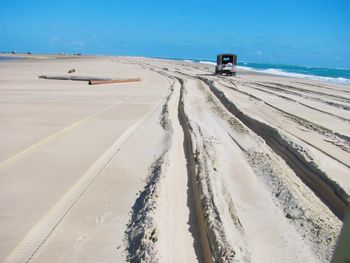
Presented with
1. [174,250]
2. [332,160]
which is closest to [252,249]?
[174,250]

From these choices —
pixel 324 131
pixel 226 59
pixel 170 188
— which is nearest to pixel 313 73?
pixel 226 59

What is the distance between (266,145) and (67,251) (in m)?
4.47

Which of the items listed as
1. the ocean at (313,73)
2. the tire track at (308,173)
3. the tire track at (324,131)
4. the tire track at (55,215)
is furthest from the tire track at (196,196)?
the ocean at (313,73)

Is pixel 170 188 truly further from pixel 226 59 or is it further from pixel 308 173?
pixel 226 59

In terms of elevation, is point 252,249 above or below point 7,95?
above

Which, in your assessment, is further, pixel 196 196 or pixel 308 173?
pixel 308 173

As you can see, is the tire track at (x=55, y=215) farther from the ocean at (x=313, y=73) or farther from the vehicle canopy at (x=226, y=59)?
the ocean at (x=313, y=73)

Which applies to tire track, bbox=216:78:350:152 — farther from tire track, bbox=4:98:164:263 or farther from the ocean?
the ocean

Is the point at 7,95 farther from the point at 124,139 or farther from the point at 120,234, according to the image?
the point at 120,234

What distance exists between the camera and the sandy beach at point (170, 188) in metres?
3.30

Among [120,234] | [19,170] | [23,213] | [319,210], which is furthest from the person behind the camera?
[19,170]

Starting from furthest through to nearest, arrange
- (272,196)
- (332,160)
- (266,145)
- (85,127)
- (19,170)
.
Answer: (85,127)
(266,145)
(332,160)
(19,170)
(272,196)

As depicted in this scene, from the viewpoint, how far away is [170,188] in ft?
15.1

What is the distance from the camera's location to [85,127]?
8.09 meters
